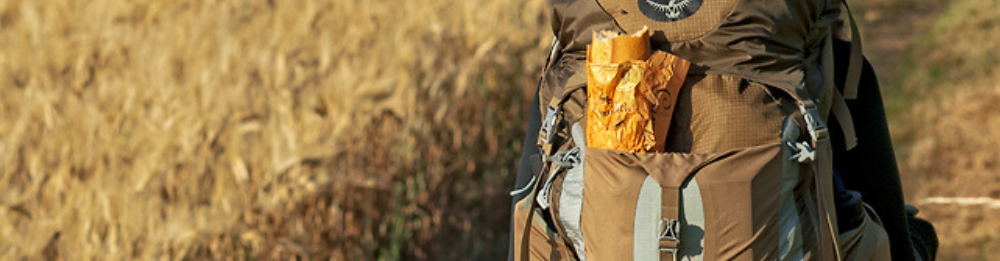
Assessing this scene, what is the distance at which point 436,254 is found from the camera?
4277 mm

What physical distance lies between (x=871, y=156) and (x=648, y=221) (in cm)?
65

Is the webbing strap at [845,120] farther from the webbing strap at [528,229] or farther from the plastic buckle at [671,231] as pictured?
the webbing strap at [528,229]

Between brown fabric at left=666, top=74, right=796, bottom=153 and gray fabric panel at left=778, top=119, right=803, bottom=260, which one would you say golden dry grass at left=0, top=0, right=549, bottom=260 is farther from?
gray fabric panel at left=778, top=119, right=803, bottom=260

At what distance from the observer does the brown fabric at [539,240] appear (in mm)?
2092

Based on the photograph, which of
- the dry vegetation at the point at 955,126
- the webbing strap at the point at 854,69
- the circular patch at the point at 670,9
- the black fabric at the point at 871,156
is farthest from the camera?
the dry vegetation at the point at 955,126

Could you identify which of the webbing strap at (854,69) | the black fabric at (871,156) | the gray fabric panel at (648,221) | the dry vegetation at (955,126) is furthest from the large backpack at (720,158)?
the dry vegetation at (955,126)

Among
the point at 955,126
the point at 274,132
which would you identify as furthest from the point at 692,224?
the point at 955,126

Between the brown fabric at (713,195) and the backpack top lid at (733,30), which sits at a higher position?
the backpack top lid at (733,30)

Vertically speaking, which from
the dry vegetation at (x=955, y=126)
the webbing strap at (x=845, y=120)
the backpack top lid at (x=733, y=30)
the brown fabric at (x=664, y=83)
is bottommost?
the dry vegetation at (x=955, y=126)

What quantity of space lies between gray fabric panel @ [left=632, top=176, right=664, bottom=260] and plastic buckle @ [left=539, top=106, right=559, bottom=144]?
0.77ft

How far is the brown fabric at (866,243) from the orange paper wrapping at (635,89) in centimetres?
43

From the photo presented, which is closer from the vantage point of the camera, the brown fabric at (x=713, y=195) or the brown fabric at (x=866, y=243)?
the brown fabric at (x=713, y=195)

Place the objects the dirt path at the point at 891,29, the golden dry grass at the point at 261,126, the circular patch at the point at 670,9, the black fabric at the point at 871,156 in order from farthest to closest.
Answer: the dirt path at the point at 891,29, the golden dry grass at the point at 261,126, the black fabric at the point at 871,156, the circular patch at the point at 670,9

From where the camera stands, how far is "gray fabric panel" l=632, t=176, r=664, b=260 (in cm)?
192
